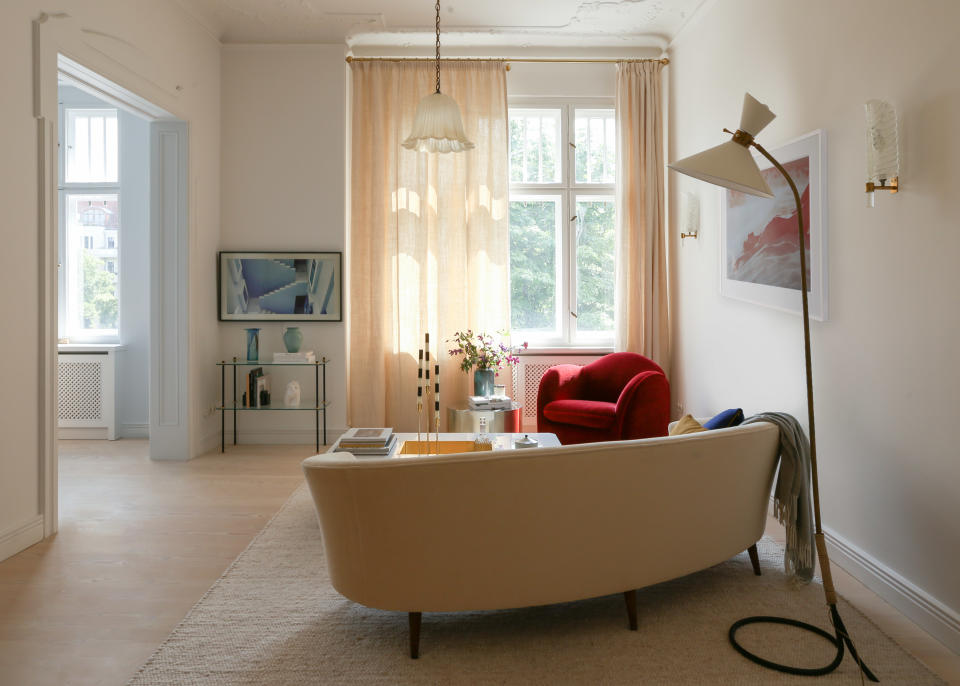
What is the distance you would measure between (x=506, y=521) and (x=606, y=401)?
10.6 feet

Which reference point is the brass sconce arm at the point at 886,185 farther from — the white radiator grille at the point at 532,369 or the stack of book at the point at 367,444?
the white radiator grille at the point at 532,369

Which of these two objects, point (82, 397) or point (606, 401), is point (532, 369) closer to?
point (606, 401)

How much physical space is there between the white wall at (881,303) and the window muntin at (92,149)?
5191 millimetres

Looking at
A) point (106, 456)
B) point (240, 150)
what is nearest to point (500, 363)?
point (240, 150)

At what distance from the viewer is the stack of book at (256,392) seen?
19.2ft

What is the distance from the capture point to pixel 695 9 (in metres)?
5.43

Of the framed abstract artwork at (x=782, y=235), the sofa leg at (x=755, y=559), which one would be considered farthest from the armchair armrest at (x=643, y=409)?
the sofa leg at (x=755, y=559)

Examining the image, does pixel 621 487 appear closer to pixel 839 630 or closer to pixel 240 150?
pixel 839 630

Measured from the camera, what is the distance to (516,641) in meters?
2.69

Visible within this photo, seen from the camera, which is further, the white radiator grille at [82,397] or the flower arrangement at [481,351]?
the white radiator grille at [82,397]

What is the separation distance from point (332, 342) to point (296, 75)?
6.97 feet

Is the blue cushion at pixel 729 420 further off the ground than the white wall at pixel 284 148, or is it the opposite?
the white wall at pixel 284 148

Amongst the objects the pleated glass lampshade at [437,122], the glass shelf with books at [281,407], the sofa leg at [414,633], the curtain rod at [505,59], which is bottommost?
the sofa leg at [414,633]

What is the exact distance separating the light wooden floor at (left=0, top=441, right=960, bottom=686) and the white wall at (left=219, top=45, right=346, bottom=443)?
1.57 m
